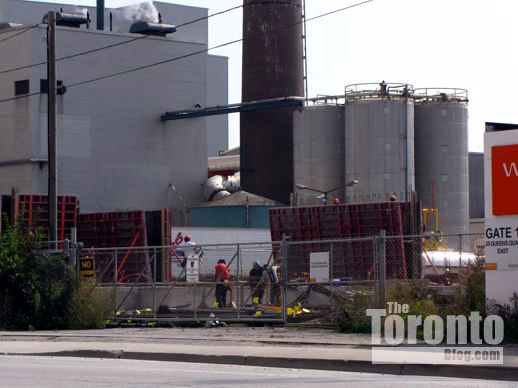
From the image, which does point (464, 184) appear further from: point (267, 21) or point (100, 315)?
point (100, 315)

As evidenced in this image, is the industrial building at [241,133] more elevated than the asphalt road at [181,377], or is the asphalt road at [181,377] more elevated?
the industrial building at [241,133]

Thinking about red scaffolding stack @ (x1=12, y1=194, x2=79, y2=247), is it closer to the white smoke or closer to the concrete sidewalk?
the concrete sidewalk

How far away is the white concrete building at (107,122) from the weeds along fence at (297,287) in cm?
2770

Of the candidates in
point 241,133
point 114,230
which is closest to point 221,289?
point 114,230

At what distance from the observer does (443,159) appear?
2336 inches

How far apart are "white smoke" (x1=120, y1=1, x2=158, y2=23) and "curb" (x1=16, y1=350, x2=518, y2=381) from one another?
58132 millimetres

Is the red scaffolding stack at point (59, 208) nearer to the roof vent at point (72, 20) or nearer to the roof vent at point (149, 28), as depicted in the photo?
the roof vent at point (72, 20)

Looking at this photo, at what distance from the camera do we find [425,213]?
5200cm

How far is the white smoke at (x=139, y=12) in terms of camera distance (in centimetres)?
7531

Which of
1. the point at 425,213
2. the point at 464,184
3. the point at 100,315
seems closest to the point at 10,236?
the point at 100,315

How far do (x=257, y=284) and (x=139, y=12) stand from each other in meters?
54.5

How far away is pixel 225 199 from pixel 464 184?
593 inches

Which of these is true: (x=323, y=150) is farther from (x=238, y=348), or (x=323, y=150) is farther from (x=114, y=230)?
(x=238, y=348)

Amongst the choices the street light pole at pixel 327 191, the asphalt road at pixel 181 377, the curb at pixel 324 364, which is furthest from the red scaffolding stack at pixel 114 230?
the asphalt road at pixel 181 377
